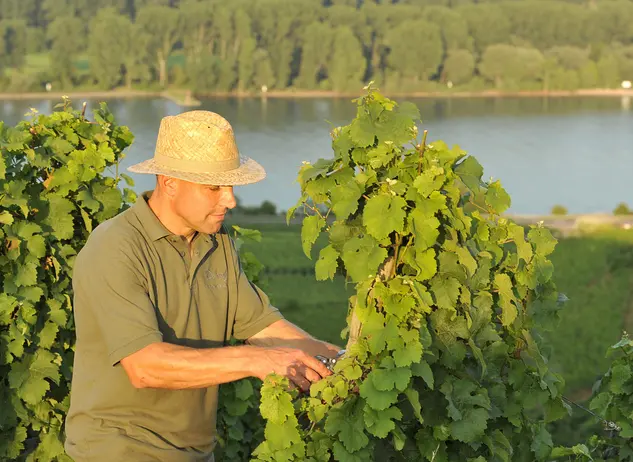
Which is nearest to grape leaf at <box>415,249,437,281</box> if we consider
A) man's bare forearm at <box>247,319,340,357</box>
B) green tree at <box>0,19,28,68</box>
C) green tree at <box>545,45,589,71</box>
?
man's bare forearm at <box>247,319,340,357</box>

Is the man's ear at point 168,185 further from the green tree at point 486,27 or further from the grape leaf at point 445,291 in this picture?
the green tree at point 486,27

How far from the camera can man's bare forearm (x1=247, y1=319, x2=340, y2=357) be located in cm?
424

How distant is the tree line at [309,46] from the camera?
92188 millimetres

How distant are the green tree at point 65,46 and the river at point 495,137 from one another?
6.55 metres

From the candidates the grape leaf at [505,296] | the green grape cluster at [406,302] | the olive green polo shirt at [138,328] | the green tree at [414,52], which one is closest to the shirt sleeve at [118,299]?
the olive green polo shirt at [138,328]

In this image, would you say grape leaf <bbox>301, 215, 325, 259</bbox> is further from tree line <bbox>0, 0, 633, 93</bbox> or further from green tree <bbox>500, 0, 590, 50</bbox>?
green tree <bbox>500, 0, 590, 50</bbox>

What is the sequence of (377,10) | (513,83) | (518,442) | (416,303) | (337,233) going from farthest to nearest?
(377,10) < (513,83) < (518,442) < (337,233) < (416,303)

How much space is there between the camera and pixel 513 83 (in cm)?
9769

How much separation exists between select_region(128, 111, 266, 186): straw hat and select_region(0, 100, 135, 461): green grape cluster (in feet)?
10.2

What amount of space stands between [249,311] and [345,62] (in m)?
90.9

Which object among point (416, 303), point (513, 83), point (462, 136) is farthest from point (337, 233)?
point (513, 83)

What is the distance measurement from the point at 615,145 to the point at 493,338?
73.8 meters

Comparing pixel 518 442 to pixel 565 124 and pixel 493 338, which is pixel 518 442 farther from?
pixel 565 124

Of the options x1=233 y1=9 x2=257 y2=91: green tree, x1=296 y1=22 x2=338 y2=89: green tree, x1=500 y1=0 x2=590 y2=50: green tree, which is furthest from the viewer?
x1=500 y1=0 x2=590 y2=50: green tree
